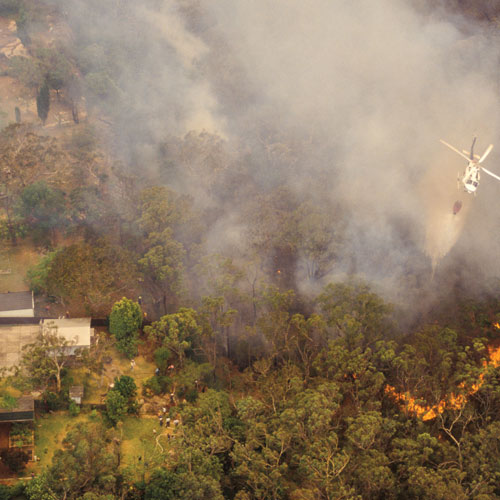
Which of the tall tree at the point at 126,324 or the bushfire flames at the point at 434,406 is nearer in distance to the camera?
the bushfire flames at the point at 434,406

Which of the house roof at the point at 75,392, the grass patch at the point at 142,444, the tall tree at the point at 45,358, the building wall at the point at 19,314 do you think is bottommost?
the grass patch at the point at 142,444

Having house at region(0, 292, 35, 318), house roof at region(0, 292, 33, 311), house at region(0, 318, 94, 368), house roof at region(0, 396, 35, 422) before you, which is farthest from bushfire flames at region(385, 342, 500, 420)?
house roof at region(0, 292, 33, 311)

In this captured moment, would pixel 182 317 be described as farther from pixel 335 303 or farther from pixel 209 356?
pixel 335 303

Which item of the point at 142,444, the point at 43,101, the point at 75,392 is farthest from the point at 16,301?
the point at 43,101

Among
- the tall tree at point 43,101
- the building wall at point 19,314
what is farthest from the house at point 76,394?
the tall tree at point 43,101

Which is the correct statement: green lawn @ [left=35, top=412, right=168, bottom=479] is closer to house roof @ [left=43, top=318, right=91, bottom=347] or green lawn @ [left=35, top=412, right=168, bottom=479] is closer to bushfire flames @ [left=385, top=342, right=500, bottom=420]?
house roof @ [left=43, top=318, right=91, bottom=347]

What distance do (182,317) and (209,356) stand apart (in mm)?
4766

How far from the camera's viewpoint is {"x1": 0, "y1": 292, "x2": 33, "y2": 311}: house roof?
231 feet

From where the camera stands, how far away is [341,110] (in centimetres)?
10194

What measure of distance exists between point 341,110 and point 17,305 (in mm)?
50335

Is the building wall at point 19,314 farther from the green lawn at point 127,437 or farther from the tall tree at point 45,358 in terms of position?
the green lawn at point 127,437

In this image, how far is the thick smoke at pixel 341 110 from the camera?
8350 cm

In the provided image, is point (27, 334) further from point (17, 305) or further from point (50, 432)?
point (50, 432)

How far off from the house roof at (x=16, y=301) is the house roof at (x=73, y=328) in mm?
2604
